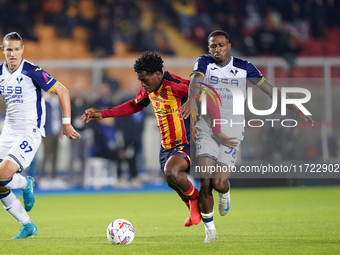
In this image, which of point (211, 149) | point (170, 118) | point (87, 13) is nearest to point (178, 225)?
point (211, 149)

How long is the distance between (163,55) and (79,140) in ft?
14.6

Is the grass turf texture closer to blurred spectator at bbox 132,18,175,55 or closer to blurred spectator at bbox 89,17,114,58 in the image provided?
blurred spectator at bbox 132,18,175,55

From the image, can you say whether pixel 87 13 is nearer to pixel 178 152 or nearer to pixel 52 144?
pixel 52 144

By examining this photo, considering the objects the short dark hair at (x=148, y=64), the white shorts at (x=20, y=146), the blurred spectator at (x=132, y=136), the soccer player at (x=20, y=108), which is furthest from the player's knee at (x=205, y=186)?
the blurred spectator at (x=132, y=136)

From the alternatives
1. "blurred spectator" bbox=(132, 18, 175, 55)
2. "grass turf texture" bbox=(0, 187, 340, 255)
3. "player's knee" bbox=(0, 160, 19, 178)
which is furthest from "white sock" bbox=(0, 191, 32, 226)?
"blurred spectator" bbox=(132, 18, 175, 55)

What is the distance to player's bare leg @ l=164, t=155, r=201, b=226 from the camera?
5793 millimetres

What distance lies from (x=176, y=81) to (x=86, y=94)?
7209 millimetres

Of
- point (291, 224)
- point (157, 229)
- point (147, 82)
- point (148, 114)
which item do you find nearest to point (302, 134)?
point (148, 114)

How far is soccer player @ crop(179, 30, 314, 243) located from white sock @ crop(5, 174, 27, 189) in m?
2.04

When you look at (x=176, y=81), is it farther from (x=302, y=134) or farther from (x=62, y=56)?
(x=62, y=56)

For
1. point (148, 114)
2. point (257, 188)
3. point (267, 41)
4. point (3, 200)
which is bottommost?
point (257, 188)

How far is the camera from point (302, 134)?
12.9m

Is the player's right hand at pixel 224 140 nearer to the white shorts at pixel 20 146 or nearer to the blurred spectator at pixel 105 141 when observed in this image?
the white shorts at pixel 20 146

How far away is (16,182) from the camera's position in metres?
6.14
